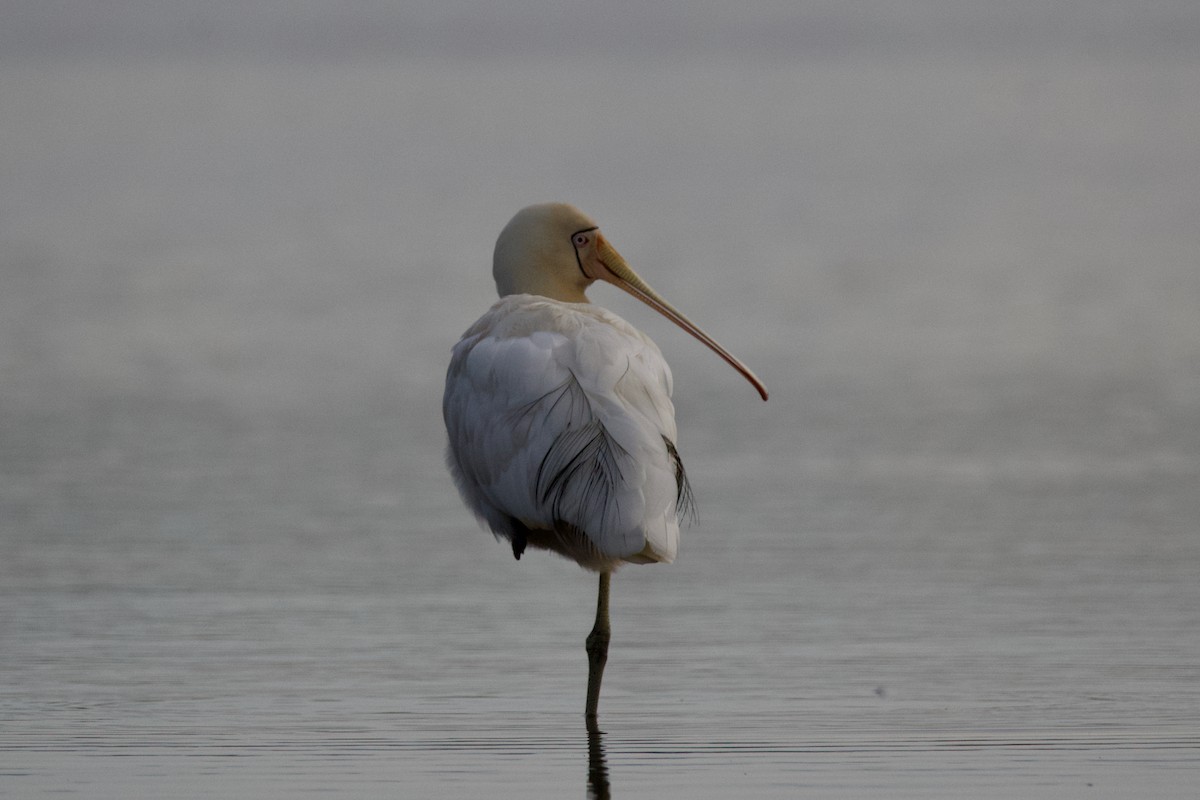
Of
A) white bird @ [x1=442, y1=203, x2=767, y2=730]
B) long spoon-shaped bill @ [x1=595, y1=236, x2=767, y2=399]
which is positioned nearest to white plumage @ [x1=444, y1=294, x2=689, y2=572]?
white bird @ [x1=442, y1=203, x2=767, y2=730]

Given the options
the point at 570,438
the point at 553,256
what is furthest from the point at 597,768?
the point at 553,256

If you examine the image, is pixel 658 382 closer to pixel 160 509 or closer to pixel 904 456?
pixel 160 509

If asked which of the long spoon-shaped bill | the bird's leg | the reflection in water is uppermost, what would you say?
the long spoon-shaped bill

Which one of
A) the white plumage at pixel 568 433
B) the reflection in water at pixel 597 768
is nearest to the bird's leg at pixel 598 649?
the white plumage at pixel 568 433

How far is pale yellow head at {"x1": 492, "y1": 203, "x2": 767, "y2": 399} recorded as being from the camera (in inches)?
399

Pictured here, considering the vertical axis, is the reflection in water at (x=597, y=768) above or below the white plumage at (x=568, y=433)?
below

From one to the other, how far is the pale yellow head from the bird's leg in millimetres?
1326

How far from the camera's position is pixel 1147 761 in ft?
24.2

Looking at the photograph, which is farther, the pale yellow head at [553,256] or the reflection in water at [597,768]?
the pale yellow head at [553,256]

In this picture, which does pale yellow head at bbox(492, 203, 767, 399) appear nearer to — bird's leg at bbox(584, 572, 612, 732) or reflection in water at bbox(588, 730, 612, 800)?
bird's leg at bbox(584, 572, 612, 732)

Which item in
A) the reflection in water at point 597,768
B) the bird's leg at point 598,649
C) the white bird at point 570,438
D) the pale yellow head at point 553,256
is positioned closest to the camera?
the reflection in water at point 597,768

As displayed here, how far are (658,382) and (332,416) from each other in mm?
11306

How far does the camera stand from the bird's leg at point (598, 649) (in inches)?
339

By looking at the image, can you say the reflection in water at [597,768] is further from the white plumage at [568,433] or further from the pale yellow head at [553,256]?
the pale yellow head at [553,256]
